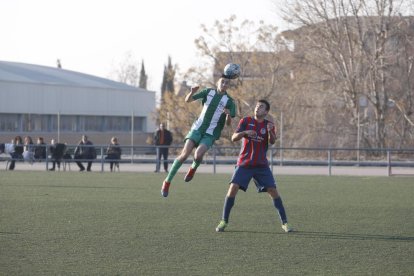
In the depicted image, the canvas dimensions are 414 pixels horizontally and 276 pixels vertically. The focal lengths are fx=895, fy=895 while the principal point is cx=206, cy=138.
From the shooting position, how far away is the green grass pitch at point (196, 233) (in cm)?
944

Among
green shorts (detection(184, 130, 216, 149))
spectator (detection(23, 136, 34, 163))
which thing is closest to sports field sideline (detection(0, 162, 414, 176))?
spectator (detection(23, 136, 34, 163))

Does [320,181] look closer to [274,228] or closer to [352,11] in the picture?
[274,228]

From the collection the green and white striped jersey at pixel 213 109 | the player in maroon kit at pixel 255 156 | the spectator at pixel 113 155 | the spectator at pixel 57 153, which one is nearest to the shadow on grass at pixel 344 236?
the player in maroon kit at pixel 255 156

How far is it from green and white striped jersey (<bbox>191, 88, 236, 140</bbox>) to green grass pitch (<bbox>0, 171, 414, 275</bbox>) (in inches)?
57.1

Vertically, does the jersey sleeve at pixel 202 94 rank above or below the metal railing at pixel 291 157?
above

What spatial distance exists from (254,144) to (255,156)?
173 millimetres

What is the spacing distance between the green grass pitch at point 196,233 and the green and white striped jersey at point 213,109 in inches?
57.1

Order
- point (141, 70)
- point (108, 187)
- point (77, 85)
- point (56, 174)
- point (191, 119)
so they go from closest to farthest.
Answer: point (108, 187)
point (56, 174)
point (191, 119)
point (77, 85)
point (141, 70)

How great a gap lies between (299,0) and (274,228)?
109ft

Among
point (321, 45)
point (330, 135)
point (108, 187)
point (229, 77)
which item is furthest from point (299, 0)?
point (229, 77)

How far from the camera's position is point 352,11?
44531 millimetres

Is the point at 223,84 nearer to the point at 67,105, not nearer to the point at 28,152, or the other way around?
the point at 28,152

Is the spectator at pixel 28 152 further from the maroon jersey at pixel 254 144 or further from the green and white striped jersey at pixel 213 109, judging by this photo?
the maroon jersey at pixel 254 144

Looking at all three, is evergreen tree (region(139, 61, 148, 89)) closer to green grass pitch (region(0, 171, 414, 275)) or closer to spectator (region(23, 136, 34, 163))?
spectator (region(23, 136, 34, 163))
